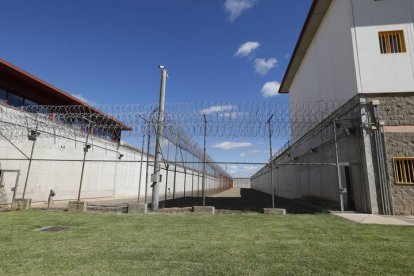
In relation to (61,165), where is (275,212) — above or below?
below

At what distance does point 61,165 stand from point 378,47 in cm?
1877

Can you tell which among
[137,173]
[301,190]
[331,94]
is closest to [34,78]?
[137,173]

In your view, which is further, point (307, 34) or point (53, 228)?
point (307, 34)

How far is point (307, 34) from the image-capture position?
58.6 feet

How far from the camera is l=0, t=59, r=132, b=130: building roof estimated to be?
14698 mm

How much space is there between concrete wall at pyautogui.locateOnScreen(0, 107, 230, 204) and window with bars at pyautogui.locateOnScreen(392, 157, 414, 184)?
10258mm

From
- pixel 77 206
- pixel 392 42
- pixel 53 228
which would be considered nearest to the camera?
pixel 53 228

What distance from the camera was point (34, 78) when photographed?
53.2ft

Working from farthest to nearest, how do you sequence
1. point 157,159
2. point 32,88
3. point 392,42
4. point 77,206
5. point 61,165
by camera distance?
point 61,165, point 32,88, point 157,159, point 392,42, point 77,206

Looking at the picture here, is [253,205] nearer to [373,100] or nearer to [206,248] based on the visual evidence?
[373,100]

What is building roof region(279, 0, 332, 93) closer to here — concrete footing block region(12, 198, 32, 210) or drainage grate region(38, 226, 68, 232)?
drainage grate region(38, 226, 68, 232)

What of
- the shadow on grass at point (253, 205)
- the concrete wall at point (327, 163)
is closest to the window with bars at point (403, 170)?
the concrete wall at point (327, 163)

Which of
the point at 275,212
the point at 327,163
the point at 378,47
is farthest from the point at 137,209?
the point at 378,47

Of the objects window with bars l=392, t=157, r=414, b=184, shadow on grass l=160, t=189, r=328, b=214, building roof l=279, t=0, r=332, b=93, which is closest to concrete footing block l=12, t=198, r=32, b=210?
shadow on grass l=160, t=189, r=328, b=214
